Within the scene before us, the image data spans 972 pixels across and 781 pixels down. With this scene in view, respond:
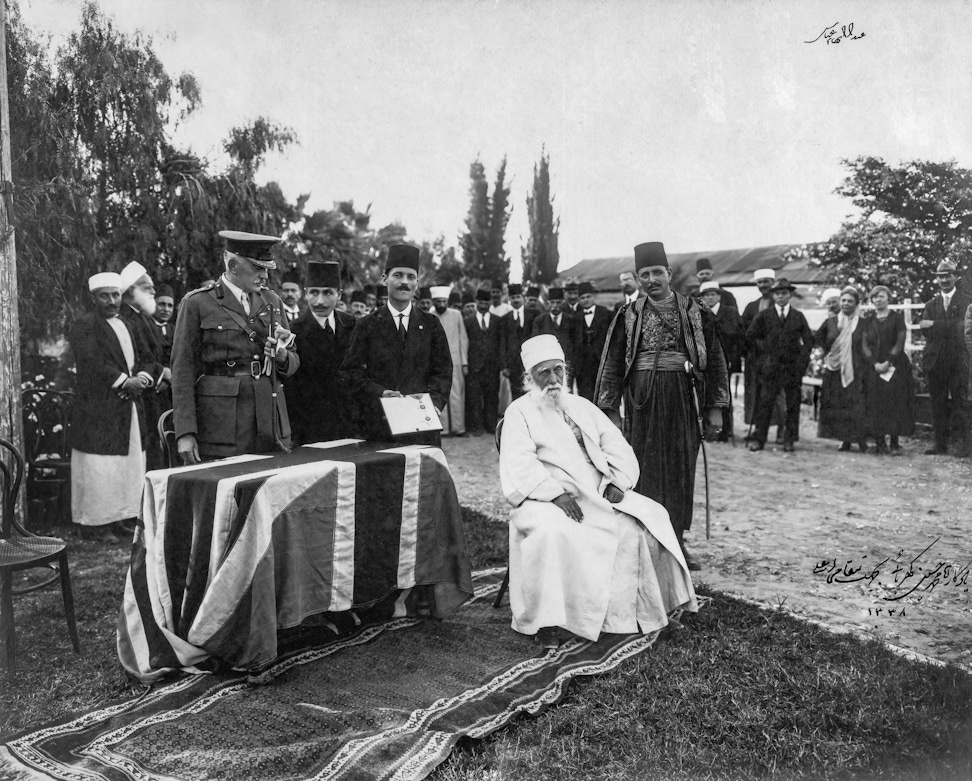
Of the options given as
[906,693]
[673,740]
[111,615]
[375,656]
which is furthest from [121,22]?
[906,693]

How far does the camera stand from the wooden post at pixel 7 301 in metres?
5.00

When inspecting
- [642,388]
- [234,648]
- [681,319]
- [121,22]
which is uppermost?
[121,22]

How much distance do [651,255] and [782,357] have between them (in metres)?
5.53

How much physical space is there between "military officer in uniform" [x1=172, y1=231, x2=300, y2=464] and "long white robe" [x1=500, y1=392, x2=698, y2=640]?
133 cm

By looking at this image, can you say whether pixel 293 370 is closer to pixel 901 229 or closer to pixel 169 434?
pixel 169 434

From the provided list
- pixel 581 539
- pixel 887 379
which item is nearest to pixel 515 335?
pixel 887 379

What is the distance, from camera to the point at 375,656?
361 cm

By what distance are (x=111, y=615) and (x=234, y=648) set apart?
1377mm

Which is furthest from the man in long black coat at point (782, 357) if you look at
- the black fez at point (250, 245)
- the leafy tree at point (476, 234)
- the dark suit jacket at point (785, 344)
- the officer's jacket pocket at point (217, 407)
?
the officer's jacket pocket at point (217, 407)

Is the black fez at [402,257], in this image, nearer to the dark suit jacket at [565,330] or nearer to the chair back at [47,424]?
the chair back at [47,424]

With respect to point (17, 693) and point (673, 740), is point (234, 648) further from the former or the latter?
point (673, 740)

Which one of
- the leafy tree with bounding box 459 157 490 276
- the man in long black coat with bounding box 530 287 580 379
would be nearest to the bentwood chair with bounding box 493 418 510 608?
the man in long black coat with bounding box 530 287 580 379

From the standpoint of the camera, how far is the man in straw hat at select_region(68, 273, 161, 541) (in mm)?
5730

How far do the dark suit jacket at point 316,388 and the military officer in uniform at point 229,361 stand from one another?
181 cm
